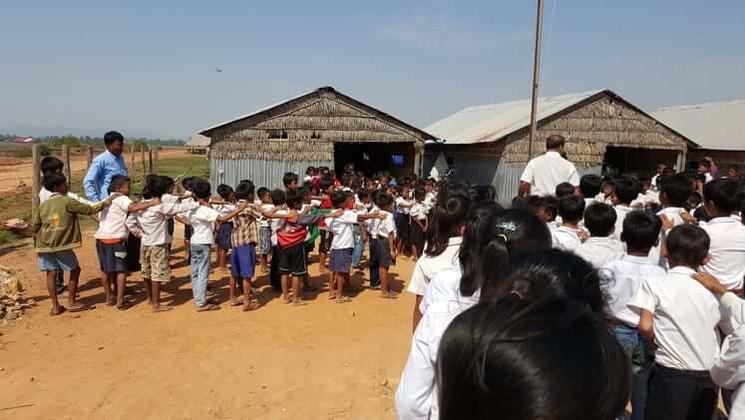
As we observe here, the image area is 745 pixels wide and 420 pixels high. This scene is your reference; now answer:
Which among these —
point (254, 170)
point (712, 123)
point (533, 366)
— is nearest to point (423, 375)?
point (533, 366)

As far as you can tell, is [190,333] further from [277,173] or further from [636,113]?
[636,113]

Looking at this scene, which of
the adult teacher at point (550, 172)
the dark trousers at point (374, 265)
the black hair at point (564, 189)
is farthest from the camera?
the dark trousers at point (374, 265)

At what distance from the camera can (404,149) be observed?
56.4ft

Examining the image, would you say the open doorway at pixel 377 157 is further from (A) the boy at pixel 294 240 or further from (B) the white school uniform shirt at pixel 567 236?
(B) the white school uniform shirt at pixel 567 236

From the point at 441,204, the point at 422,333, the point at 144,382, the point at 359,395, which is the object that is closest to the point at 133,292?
the point at 144,382

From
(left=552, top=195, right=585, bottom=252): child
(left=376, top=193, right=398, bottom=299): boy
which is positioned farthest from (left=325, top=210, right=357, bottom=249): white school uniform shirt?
(left=552, top=195, right=585, bottom=252): child

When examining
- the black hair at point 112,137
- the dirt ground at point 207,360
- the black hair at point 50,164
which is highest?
the black hair at point 112,137

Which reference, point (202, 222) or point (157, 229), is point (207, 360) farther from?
point (157, 229)

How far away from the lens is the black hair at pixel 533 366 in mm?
756

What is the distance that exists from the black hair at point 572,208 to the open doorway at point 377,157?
12722 mm

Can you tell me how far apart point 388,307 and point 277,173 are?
7941 millimetres

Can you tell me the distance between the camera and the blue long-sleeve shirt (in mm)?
5953

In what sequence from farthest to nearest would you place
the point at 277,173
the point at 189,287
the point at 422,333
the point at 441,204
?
the point at 277,173 < the point at 189,287 < the point at 441,204 < the point at 422,333

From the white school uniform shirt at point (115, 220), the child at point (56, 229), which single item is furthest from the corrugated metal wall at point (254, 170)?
the child at point (56, 229)
